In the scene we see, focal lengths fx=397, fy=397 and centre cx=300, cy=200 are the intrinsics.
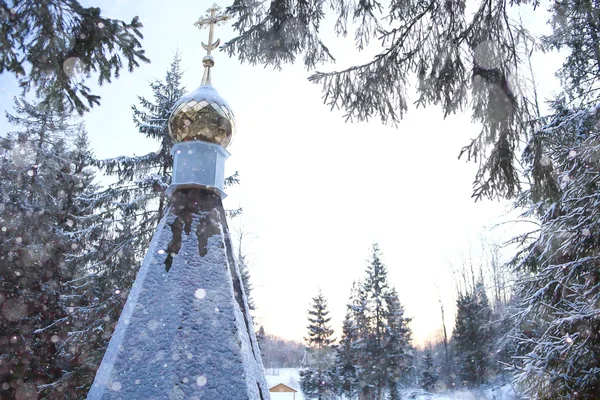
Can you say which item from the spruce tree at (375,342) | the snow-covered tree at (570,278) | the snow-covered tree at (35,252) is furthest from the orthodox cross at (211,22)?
the spruce tree at (375,342)

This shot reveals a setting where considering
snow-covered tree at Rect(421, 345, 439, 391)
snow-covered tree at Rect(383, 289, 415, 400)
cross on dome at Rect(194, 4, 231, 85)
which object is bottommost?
snow-covered tree at Rect(421, 345, 439, 391)

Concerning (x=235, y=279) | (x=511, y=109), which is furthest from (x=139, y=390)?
(x=511, y=109)

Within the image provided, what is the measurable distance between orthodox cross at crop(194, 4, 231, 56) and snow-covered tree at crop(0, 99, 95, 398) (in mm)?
8119

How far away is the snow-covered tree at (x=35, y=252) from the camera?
39.4ft

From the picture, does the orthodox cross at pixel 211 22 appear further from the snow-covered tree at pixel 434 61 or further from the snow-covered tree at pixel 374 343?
the snow-covered tree at pixel 374 343

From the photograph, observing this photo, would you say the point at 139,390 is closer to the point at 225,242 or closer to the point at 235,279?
the point at 235,279

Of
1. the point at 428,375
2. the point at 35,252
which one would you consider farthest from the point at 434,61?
the point at 428,375

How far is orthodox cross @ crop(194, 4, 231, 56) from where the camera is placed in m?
4.13

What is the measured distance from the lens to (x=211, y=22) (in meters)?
4.22

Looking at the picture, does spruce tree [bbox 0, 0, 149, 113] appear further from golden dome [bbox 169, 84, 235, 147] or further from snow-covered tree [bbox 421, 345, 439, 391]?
snow-covered tree [bbox 421, 345, 439, 391]

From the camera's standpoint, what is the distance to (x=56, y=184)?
15.3 meters

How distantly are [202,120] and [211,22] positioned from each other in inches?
48.3

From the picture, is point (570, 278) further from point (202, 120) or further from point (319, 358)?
point (319, 358)

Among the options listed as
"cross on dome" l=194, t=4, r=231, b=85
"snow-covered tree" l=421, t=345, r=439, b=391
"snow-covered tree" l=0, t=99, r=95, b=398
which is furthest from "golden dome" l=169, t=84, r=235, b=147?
"snow-covered tree" l=421, t=345, r=439, b=391
